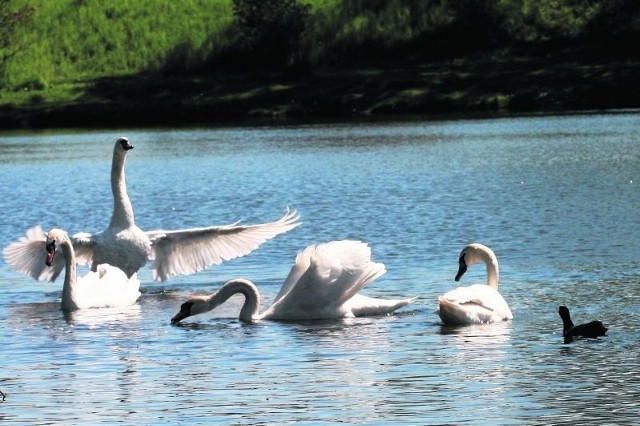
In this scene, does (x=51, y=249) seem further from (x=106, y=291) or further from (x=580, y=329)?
(x=580, y=329)

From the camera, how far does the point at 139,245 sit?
18.2 meters

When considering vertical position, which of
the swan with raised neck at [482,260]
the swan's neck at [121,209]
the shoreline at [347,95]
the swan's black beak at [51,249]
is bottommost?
the shoreline at [347,95]

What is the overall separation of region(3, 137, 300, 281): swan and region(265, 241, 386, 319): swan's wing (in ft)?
8.84

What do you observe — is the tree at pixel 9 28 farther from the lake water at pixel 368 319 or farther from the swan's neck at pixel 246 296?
the swan's neck at pixel 246 296

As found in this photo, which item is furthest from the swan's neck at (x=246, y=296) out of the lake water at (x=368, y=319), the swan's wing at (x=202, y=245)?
the swan's wing at (x=202, y=245)

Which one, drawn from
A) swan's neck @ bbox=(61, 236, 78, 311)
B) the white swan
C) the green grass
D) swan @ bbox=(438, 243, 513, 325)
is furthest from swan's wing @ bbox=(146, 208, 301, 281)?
the green grass

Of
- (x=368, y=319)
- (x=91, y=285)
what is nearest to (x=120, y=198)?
(x=91, y=285)

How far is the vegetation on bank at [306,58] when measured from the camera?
214 ft

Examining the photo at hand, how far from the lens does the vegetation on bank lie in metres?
65.3

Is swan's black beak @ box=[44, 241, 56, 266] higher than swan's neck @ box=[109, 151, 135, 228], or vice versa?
swan's neck @ box=[109, 151, 135, 228]

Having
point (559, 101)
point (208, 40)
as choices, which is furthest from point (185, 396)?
point (208, 40)

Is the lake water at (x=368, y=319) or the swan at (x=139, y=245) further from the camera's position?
the swan at (x=139, y=245)

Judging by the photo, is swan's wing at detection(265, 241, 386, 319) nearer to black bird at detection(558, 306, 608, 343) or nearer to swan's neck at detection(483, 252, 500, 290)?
swan's neck at detection(483, 252, 500, 290)

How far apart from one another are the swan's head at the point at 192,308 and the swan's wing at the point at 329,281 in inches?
27.4
